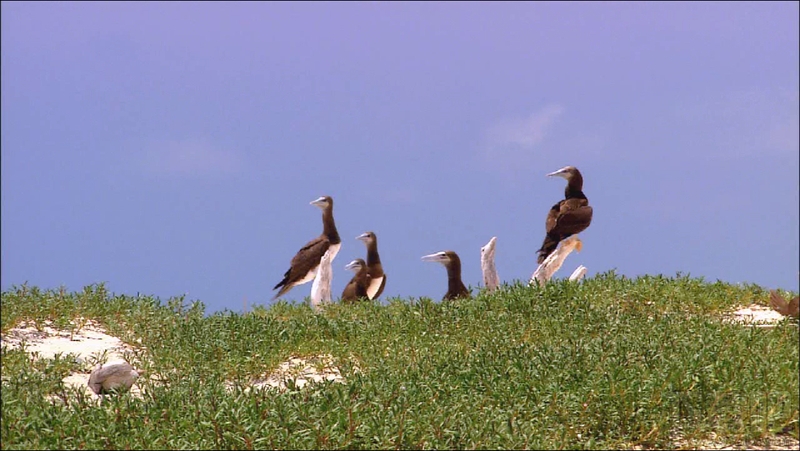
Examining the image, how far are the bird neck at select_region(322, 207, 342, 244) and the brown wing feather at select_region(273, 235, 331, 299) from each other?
0.37 feet

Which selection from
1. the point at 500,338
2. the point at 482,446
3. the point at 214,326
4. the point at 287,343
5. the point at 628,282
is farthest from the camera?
the point at 628,282

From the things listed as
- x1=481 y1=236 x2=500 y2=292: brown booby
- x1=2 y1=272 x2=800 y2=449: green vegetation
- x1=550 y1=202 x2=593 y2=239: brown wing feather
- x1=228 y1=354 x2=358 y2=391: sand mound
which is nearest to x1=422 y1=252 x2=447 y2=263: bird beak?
x1=481 y1=236 x2=500 y2=292: brown booby

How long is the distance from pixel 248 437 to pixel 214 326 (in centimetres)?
535

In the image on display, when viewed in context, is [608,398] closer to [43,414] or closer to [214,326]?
[43,414]

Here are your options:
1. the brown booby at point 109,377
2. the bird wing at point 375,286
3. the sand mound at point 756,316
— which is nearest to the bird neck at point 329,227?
the bird wing at point 375,286

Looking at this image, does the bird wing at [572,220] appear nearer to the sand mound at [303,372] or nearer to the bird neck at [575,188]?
the bird neck at [575,188]

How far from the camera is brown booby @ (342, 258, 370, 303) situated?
16.4 meters

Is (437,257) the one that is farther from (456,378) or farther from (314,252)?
(456,378)

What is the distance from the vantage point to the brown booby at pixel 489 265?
16.0 m

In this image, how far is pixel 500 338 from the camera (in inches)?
399

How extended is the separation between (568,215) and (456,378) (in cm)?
698

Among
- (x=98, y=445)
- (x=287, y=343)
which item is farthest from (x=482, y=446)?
(x=287, y=343)

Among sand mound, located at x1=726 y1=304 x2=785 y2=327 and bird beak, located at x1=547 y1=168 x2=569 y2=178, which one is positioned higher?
bird beak, located at x1=547 y1=168 x2=569 y2=178

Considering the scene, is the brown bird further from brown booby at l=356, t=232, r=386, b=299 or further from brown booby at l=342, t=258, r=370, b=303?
brown booby at l=356, t=232, r=386, b=299
